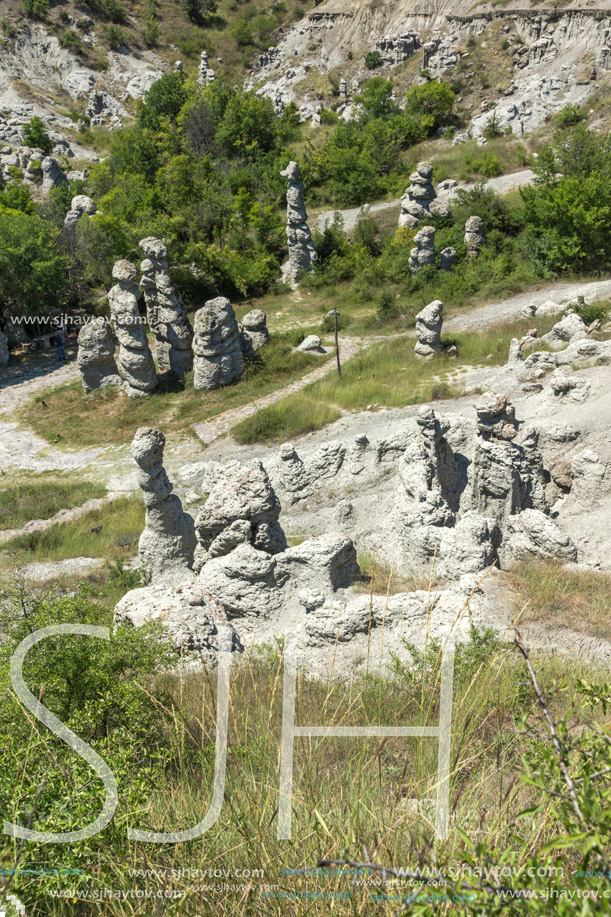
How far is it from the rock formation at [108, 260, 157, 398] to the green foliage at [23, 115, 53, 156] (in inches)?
1328

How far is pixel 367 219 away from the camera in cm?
3762

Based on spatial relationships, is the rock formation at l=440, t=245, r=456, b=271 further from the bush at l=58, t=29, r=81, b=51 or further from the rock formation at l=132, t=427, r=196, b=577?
the bush at l=58, t=29, r=81, b=51

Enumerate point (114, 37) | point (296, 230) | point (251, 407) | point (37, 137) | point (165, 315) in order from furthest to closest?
point (114, 37) → point (37, 137) → point (296, 230) → point (165, 315) → point (251, 407)

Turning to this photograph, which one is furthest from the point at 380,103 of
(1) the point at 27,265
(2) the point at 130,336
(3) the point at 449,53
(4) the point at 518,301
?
(2) the point at 130,336

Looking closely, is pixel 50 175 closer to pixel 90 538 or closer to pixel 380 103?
A: pixel 380 103

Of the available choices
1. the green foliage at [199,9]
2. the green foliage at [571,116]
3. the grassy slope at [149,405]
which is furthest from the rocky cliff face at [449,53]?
the grassy slope at [149,405]

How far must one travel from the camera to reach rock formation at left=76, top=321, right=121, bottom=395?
25.6 m

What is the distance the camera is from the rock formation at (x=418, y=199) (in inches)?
1366

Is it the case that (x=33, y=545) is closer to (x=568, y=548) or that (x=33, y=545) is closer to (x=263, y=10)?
(x=568, y=548)

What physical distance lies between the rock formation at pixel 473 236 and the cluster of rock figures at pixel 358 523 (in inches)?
599

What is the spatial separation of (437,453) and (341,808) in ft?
37.5

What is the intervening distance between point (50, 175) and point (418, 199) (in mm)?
27758

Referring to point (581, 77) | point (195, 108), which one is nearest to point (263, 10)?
point (195, 108)

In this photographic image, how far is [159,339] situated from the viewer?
89.1 ft
